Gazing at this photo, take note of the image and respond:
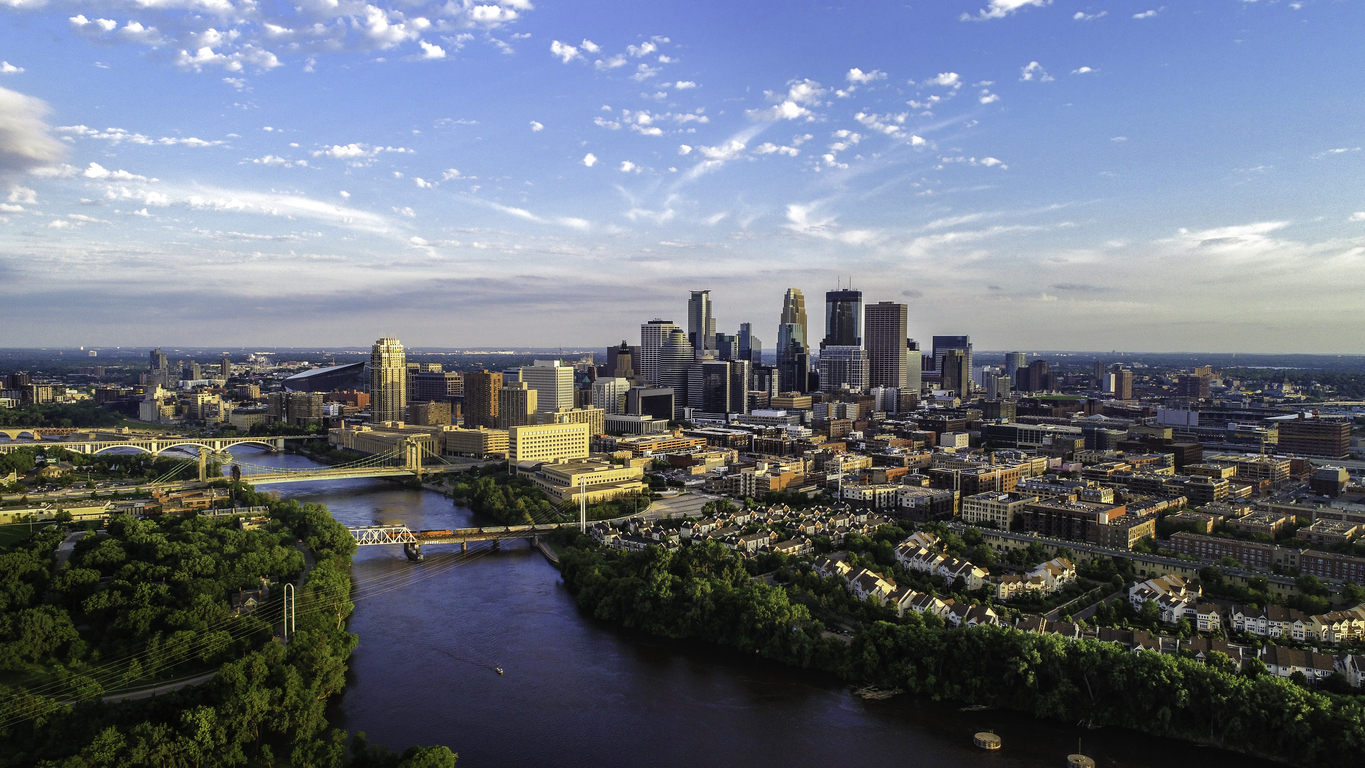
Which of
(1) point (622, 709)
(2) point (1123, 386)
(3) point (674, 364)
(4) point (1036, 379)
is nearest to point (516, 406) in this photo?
(3) point (674, 364)

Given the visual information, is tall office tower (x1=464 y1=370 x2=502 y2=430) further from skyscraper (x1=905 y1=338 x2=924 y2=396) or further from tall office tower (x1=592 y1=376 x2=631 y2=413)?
skyscraper (x1=905 y1=338 x2=924 y2=396)

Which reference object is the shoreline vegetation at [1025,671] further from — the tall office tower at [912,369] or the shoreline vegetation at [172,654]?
the tall office tower at [912,369]

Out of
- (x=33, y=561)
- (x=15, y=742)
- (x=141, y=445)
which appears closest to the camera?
(x=15, y=742)

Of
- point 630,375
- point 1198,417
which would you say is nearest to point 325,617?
point 1198,417

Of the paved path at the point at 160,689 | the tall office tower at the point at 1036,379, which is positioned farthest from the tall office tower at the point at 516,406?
the tall office tower at the point at 1036,379

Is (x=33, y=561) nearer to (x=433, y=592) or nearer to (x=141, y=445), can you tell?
(x=433, y=592)
